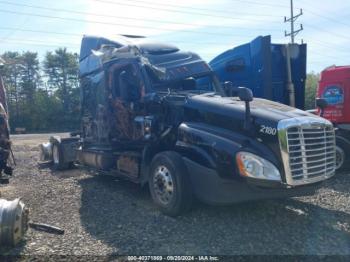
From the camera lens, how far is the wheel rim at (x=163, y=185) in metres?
5.61

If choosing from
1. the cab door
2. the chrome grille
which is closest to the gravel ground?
the chrome grille

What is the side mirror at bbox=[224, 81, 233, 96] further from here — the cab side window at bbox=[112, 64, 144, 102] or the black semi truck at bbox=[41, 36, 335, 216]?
the cab side window at bbox=[112, 64, 144, 102]

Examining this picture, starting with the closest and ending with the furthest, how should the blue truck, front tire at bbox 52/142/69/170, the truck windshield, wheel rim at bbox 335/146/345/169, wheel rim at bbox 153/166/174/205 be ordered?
wheel rim at bbox 153/166/174/205 → the truck windshield → the blue truck → wheel rim at bbox 335/146/345/169 → front tire at bbox 52/142/69/170

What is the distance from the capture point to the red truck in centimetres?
913

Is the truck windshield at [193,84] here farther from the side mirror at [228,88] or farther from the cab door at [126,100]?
the cab door at [126,100]

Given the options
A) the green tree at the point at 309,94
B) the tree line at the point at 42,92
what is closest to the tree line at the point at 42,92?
the tree line at the point at 42,92

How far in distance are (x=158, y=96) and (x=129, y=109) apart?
3.13 feet

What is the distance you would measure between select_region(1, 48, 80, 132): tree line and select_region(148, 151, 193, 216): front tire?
4383 cm

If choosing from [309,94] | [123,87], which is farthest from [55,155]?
[309,94]

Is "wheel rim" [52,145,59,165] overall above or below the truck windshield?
below

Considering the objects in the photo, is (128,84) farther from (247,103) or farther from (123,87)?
(247,103)

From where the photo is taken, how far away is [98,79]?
8.25 metres

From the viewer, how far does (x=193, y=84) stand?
23.4 ft

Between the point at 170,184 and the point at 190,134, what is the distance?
2.55ft
